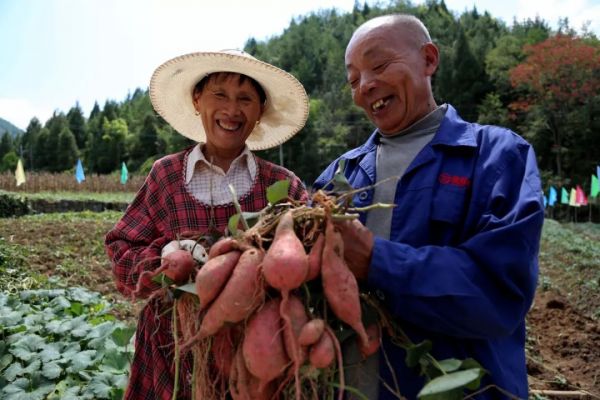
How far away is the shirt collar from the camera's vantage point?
1686 mm

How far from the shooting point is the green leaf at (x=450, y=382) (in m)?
0.80

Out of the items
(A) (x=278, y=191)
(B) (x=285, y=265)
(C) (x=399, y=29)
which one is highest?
(C) (x=399, y=29)

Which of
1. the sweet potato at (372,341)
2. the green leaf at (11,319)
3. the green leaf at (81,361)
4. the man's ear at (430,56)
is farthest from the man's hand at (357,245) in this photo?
the green leaf at (11,319)

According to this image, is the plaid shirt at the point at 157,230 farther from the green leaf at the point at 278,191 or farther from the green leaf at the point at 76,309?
the green leaf at the point at 76,309

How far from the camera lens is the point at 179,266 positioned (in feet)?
3.47

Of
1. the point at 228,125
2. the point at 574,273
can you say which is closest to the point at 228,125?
the point at 228,125

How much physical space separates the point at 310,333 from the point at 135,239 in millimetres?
1024

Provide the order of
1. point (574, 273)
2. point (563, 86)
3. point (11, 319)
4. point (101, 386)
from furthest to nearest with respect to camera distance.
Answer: point (563, 86)
point (574, 273)
point (11, 319)
point (101, 386)

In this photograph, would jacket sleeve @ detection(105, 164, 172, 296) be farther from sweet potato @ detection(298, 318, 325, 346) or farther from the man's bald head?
the man's bald head

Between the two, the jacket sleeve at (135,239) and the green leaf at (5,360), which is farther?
the green leaf at (5,360)

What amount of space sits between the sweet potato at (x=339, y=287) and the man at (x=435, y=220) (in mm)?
63

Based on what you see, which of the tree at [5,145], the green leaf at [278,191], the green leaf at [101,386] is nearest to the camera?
the green leaf at [278,191]

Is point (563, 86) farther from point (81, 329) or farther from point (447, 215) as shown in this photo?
point (447, 215)

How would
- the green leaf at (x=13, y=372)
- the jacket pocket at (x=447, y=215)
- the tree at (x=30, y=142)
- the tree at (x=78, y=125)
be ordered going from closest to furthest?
the jacket pocket at (x=447, y=215) → the green leaf at (x=13, y=372) → the tree at (x=30, y=142) → the tree at (x=78, y=125)
